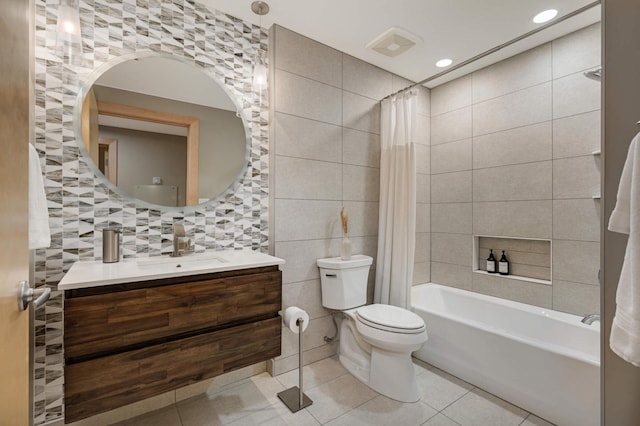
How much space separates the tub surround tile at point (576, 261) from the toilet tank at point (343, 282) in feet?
4.61

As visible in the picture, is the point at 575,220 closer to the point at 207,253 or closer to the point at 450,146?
the point at 450,146

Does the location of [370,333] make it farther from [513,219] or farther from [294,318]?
[513,219]

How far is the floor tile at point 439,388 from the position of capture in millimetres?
1823

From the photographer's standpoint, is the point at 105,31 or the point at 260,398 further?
the point at 260,398

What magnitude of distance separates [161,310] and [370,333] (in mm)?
1273

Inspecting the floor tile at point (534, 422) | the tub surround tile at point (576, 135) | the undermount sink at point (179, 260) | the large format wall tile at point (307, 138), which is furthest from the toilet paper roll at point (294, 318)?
the tub surround tile at point (576, 135)

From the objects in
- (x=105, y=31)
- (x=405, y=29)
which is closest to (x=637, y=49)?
(x=405, y=29)

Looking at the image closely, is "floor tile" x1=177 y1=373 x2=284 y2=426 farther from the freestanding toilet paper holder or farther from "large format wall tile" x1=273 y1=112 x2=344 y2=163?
"large format wall tile" x1=273 y1=112 x2=344 y2=163

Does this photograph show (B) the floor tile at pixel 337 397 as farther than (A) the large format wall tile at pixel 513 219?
No

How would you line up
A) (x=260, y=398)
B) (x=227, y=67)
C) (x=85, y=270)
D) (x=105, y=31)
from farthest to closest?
(x=227, y=67)
(x=260, y=398)
(x=105, y=31)
(x=85, y=270)

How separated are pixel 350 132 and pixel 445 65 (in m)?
1.12

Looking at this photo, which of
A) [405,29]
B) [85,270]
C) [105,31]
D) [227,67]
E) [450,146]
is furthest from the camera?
[450,146]

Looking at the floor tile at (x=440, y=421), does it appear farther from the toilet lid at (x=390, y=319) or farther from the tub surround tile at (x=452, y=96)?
the tub surround tile at (x=452, y=96)

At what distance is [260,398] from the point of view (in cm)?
184
